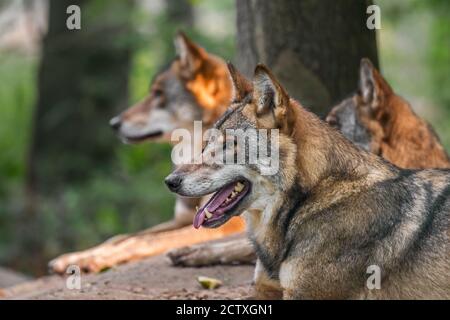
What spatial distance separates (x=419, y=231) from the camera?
16.9 ft

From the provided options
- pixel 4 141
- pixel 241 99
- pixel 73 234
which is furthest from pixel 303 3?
pixel 4 141

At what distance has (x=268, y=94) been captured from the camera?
509cm

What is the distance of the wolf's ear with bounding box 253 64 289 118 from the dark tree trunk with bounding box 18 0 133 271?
1001 centimetres

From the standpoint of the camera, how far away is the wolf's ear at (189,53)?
852 cm

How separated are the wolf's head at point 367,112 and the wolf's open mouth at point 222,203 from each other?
2.03 m

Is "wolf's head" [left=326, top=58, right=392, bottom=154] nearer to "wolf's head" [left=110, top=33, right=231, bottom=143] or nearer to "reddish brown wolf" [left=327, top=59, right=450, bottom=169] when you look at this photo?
"reddish brown wolf" [left=327, top=59, right=450, bottom=169]

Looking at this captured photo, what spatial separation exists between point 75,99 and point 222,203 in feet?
34.9

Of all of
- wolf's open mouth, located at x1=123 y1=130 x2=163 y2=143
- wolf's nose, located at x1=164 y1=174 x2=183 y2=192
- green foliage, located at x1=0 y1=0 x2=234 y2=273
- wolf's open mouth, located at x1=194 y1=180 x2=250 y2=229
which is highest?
wolf's open mouth, located at x1=123 y1=130 x2=163 y2=143

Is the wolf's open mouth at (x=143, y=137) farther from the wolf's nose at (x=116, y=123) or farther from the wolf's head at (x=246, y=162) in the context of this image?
the wolf's head at (x=246, y=162)

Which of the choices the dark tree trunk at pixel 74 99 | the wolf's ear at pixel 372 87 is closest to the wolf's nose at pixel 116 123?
the wolf's ear at pixel 372 87

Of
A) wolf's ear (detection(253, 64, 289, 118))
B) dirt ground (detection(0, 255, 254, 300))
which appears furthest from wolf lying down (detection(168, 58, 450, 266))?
wolf's ear (detection(253, 64, 289, 118))

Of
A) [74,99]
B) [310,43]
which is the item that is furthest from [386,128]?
[74,99]

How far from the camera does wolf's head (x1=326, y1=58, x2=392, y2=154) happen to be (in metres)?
7.00

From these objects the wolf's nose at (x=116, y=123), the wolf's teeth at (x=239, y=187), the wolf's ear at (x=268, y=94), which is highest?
the wolf's ear at (x=268, y=94)
